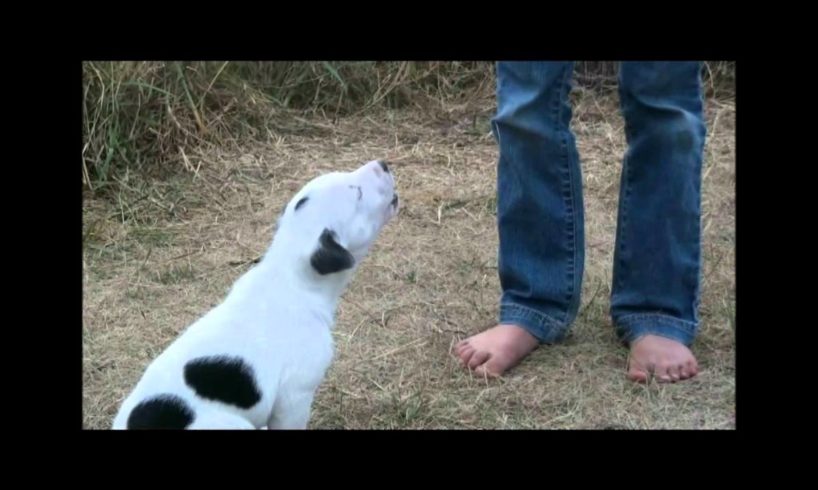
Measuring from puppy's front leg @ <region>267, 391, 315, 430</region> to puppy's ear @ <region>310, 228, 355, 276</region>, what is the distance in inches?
12.5

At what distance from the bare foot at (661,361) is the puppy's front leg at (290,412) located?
1.08 meters

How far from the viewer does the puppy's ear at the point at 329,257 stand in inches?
101

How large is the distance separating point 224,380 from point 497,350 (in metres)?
1.03

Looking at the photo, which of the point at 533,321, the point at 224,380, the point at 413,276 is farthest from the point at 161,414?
the point at 413,276

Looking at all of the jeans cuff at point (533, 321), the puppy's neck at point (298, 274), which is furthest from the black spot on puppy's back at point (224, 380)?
the jeans cuff at point (533, 321)

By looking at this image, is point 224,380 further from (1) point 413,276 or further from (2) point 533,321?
(1) point 413,276

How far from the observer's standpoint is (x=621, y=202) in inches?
122

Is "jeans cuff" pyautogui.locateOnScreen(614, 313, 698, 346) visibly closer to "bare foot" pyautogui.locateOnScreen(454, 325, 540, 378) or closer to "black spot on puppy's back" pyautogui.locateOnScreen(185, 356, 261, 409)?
"bare foot" pyautogui.locateOnScreen(454, 325, 540, 378)

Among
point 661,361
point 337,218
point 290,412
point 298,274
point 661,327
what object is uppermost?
point 337,218

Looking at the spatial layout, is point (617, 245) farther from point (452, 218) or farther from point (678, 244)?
point (452, 218)

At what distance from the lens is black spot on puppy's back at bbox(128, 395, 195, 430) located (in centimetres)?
229

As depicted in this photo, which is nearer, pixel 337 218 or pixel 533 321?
pixel 337 218

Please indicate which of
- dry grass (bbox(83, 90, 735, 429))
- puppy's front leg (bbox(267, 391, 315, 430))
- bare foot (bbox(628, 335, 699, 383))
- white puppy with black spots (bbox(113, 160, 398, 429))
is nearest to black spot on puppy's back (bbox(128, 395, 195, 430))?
white puppy with black spots (bbox(113, 160, 398, 429))

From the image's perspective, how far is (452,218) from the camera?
15.0 feet
